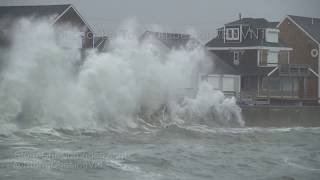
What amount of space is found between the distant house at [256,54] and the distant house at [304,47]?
143 centimetres

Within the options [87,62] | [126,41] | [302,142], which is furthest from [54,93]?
[302,142]

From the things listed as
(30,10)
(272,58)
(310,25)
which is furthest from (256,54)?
(30,10)

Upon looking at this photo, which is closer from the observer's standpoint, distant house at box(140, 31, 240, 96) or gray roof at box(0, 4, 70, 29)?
gray roof at box(0, 4, 70, 29)

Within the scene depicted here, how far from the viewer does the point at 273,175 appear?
71.4 feet

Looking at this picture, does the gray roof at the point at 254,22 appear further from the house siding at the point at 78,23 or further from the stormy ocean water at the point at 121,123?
the stormy ocean water at the point at 121,123

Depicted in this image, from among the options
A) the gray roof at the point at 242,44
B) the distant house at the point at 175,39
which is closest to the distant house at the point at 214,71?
the distant house at the point at 175,39

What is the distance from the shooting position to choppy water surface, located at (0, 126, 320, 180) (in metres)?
20.1

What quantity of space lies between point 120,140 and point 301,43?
3429 cm

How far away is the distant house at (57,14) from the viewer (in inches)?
1890

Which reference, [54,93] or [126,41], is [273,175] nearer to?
[54,93]

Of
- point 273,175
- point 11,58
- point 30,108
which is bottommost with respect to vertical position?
point 273,175

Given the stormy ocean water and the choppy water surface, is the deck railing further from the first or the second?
the choppy water surface

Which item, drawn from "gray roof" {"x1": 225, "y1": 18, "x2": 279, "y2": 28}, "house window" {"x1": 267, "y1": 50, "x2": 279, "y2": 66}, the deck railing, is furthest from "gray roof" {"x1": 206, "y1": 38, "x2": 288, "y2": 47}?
the deck railing

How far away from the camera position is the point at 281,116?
151ft
